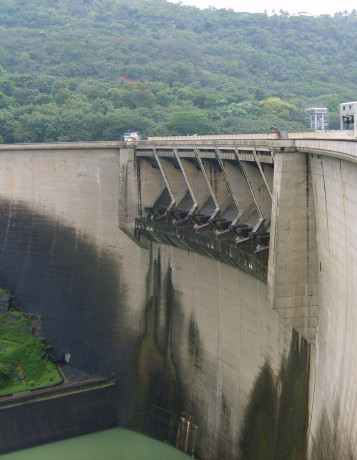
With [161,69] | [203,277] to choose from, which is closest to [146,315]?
[203,277]

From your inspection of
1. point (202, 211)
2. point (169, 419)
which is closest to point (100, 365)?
point (169, 419)

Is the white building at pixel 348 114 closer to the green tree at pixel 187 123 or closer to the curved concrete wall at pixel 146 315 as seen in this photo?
the curved concrete wall at pixel 146 315

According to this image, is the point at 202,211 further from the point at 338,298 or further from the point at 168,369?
the point at 338,298

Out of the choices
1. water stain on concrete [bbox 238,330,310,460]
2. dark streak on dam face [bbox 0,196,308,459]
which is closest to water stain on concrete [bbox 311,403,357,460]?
water stain on concrete [bbox 238,330,310,460]

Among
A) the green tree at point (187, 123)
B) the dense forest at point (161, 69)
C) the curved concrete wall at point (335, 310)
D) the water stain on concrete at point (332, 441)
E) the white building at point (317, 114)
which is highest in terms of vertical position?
the dense forest at point (161, 69)

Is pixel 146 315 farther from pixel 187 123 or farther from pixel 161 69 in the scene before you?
pixel 161 69

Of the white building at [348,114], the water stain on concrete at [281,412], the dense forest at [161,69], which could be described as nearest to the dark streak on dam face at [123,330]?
the water stain on concrete at [281,412]
